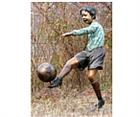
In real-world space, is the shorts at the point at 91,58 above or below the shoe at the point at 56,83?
above

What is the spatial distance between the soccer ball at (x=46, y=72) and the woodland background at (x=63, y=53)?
49 mm

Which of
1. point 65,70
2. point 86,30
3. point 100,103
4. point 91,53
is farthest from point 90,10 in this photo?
point 100,103

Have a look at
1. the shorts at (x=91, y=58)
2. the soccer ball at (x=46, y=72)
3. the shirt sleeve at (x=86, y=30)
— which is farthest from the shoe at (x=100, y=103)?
the shirt sleeve at (x=86, y=30)

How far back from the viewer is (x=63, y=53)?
3.84 meters

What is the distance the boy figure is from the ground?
0.06m

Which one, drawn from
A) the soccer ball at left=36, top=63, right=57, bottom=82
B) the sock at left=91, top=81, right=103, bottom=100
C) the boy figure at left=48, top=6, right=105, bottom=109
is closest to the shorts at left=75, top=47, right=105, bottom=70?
the boy figure at left=48, top=6, right=105, bottom=109

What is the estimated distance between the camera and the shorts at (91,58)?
3.84m

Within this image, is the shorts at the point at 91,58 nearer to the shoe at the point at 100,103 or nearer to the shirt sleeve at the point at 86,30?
the shirt sleeve at the point at 86,30

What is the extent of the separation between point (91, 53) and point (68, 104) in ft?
1.65

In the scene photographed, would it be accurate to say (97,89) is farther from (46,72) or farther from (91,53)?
(46,72)

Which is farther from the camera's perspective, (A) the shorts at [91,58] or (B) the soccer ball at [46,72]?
(A) the shorts at [91,58]
